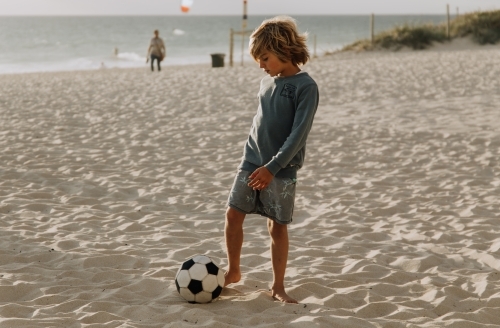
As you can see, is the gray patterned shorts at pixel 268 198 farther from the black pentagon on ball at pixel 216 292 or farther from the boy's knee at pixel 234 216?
the black pentagon on ball at pixel 216 292

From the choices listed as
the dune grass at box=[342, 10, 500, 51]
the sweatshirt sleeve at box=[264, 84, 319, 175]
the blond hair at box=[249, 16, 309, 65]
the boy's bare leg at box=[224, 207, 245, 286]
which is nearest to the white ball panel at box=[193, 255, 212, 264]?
the boy's bare leg at box=[224, 207, 245, 286]

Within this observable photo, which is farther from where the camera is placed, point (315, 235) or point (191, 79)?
point (191, 79)

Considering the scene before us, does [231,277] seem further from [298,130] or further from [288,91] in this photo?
[288,91]

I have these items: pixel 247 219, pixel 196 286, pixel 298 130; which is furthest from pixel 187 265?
pixel 247 219

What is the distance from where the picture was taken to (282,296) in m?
3.48

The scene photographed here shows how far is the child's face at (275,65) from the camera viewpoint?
10.6 feet

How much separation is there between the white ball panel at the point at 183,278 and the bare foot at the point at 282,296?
1.53 ft

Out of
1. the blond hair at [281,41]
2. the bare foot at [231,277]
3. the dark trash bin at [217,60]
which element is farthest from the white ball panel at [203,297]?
the dark trash bin at [217,60]

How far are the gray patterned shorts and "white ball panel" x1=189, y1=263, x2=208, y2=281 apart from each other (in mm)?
381

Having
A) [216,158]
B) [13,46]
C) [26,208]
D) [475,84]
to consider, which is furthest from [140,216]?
[13,46]

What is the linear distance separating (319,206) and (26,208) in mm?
2471

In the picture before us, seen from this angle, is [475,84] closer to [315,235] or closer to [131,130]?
[131,130]

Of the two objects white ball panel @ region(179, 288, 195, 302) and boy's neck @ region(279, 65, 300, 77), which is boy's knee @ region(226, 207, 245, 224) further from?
boy's neck @ region(279, 65, 300, 77)

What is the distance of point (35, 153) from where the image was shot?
→ 754cm
